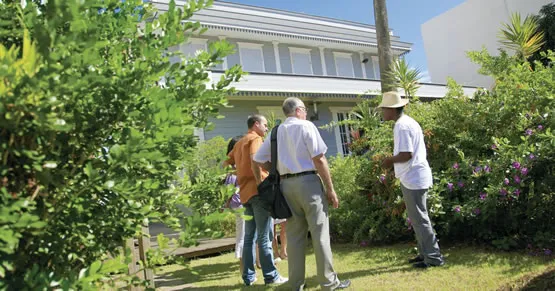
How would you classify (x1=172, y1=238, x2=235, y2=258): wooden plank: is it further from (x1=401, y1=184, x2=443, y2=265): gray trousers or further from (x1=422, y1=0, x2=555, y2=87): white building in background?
(x1=422, y1=0, x2=555, y2=87): white building in background

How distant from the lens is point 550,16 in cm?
2109

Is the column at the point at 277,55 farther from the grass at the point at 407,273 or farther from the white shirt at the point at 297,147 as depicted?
the white shirt at the point at 297,147

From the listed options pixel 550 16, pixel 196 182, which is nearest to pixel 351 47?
pixel 550 16

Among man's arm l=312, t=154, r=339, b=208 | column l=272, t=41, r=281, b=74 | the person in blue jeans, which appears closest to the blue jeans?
the person in blue jeans

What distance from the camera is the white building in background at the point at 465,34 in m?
26.8

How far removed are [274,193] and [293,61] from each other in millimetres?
17576

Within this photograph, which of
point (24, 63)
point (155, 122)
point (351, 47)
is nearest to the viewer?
point (24, 63)

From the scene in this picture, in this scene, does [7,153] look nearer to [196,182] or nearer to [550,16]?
[196,182]

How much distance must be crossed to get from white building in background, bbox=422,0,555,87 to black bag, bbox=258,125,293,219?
24.8 m

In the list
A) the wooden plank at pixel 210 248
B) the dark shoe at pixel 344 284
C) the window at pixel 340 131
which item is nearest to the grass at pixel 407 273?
the dark shoe at pixel 344 284

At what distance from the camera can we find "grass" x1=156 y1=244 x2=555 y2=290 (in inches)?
158

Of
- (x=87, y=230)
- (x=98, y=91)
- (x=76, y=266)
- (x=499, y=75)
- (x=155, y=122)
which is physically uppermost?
(x=499, y=75)

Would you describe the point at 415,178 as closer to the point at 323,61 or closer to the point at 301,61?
the point at 301,61

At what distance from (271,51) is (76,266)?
19356 mm
